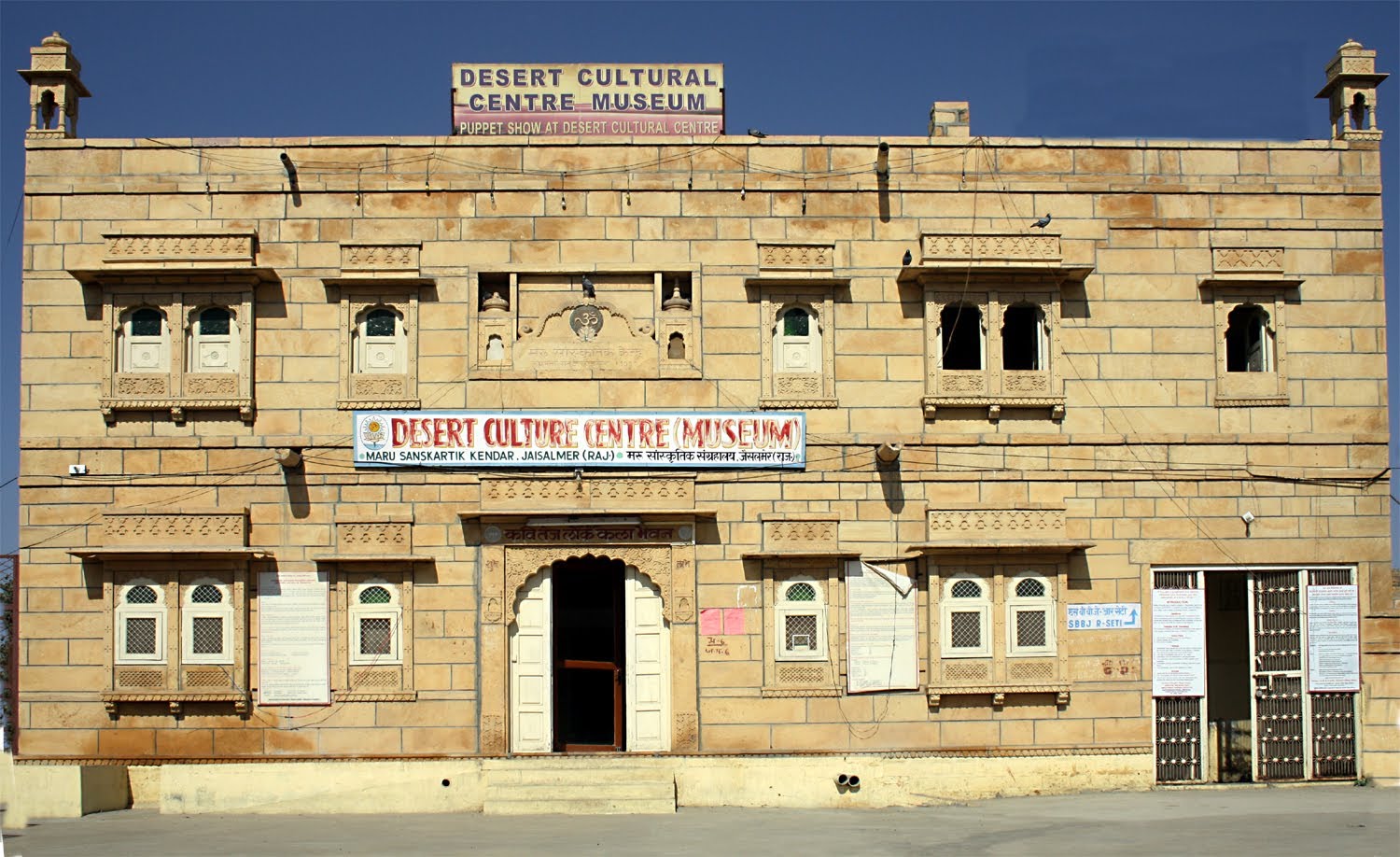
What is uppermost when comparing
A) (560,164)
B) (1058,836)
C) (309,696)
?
(560,164)

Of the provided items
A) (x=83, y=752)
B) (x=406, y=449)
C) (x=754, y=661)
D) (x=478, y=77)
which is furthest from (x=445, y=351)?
(x=83, y=752)

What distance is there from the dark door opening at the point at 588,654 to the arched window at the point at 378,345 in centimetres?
306

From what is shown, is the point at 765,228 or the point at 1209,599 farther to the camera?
the point at 1209,599

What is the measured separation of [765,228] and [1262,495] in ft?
21.8

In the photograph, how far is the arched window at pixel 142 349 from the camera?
A: 14945 mm

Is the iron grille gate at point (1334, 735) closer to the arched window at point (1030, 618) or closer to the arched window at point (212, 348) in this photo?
the arched window at point (1030, 618)

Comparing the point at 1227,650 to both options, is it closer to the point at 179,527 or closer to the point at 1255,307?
the point at 1255,307

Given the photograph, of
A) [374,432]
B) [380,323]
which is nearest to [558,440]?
[374,432]

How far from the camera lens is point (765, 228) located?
50.0 feet

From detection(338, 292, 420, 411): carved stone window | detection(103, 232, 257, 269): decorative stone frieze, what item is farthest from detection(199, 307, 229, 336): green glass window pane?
detection(338, 292, 420, 411): carved stone window

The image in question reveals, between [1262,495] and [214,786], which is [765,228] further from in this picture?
[214,786]

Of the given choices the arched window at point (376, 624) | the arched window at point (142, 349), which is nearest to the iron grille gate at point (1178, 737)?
the arched window at point (376, 624)

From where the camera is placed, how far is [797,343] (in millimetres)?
15250

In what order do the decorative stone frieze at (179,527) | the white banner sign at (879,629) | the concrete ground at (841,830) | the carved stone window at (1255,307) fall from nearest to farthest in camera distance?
1. the concrete ground at (841,830)
2. the decorative stone frieze at (179,527)
3. the white banner sign at (879,629)
4. the carved stone window at (1255,307)
